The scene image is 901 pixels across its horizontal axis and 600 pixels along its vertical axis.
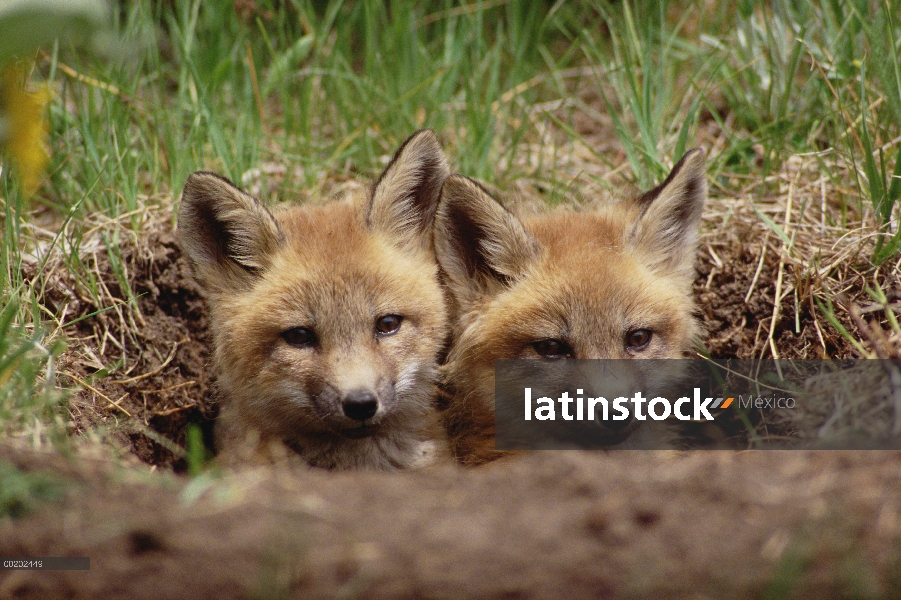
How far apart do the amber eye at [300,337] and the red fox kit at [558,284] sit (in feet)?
2.17

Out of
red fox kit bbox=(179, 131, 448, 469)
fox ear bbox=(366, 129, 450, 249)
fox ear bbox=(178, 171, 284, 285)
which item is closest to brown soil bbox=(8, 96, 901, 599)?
red fox kit bbox=(179, 131, 448, 469)

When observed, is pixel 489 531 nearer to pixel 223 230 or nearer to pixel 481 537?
pixel 481 537

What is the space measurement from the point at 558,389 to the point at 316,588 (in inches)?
65.6

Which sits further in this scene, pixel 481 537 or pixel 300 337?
pixel 300 337

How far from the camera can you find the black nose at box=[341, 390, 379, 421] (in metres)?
3.02

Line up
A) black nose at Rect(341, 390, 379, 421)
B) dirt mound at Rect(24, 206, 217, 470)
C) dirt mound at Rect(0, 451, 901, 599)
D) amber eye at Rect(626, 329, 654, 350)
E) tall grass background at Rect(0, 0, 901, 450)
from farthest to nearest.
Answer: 1. tall grass background at Rect(0, 0, 901, 450)
2. dirt mound at Rect(24, 206, 217, 470)
3. amber eye at Rect(626, 329, 654, 350)
4. black nose at Rect(341, 390, 379, 421)
5. dirt mound at Rect(0, 451, 901, 599)

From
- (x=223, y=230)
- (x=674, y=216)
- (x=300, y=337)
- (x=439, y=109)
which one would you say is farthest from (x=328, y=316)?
(x=439, y=109)

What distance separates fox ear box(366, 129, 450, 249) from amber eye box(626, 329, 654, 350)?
104 centimetres

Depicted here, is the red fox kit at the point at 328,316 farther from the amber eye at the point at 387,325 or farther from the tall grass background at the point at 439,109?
the tall grass background at the point at 439,109

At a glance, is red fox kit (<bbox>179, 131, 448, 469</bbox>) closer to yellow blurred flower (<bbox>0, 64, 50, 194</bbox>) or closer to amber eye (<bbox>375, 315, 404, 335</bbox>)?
amber eye (<bbox>375, 315, 404, 335</bbox>)

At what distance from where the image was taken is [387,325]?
342 centimetres

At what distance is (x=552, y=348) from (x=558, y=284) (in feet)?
0.89

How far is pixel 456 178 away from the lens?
3459mm

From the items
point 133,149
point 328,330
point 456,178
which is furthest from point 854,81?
point 133,149
